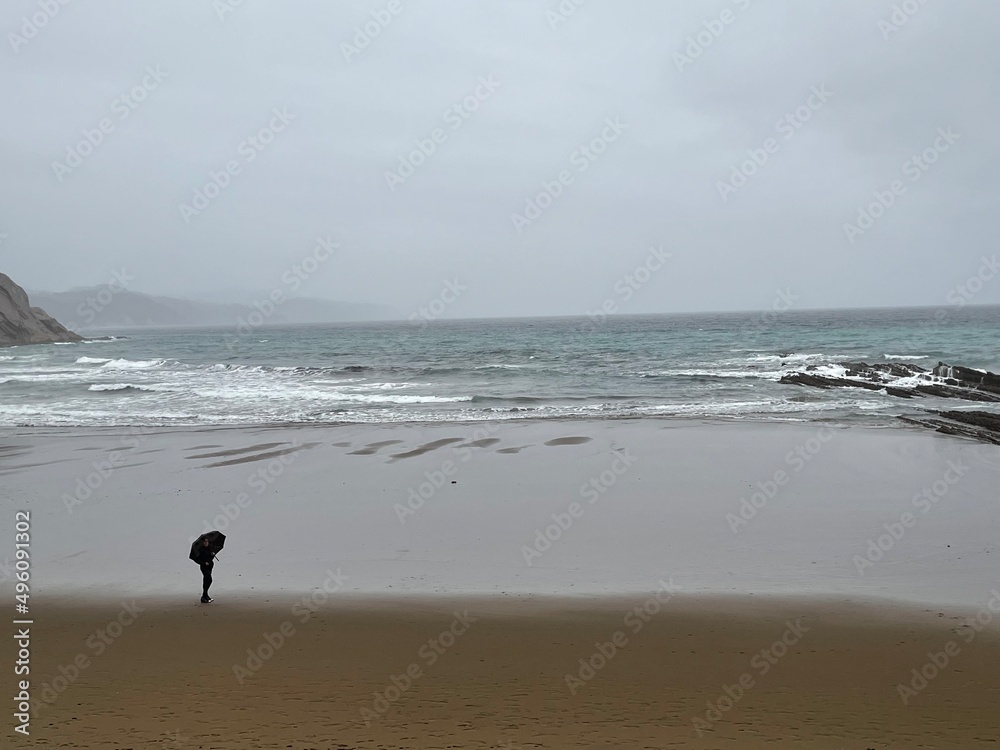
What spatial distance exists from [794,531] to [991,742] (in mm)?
4646

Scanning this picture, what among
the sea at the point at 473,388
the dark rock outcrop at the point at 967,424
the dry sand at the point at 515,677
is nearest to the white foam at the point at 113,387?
the sea at the point at 473,388

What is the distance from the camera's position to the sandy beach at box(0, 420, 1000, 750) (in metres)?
4.54

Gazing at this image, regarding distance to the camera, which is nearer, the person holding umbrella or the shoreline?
the person holding umbrella

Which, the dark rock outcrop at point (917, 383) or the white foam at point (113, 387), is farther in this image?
the white foam at point (113, 387)

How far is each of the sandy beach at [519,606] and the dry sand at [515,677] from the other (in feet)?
0.08

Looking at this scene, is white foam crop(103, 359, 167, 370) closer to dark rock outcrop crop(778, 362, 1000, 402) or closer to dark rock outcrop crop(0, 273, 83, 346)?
dark rock outcrop crop(0, 273, 83, 346)

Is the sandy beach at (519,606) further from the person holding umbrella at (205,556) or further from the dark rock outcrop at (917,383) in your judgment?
the dark rock outcrop at (917,383)

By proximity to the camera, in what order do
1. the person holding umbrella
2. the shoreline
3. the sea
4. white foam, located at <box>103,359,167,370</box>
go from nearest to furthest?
the person holding umbrella < the shoreline < the sea < white foam, located at <box>103,359,167,370</box>

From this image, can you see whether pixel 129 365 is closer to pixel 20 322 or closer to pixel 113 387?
pixel 113 387

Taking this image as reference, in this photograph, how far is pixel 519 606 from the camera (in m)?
6.44

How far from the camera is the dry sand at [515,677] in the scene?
4.35 meters

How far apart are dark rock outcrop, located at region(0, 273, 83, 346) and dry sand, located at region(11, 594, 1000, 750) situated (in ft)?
278

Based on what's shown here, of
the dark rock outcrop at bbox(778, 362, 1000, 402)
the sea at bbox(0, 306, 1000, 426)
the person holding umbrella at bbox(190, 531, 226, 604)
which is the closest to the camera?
the person holding umbrella at bbox(190, 531, 226, 604)

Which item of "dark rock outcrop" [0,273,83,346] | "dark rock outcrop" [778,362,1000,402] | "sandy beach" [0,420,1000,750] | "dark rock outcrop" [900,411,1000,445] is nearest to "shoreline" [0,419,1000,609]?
"sandy beach" [0,420,1000,750]
